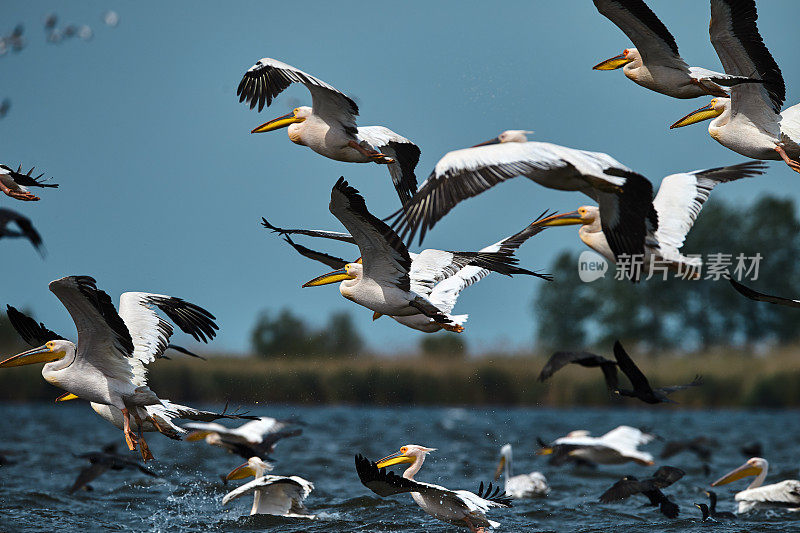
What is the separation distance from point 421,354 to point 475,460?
276 inches

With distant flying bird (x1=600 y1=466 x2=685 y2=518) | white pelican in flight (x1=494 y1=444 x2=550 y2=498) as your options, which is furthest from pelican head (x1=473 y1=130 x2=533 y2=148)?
white pelican in flight (x1=494 y1=444 x2=550 y2=498)

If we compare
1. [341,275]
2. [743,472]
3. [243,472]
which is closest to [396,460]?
[341,275]

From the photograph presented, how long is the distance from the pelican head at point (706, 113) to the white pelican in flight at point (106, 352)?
4227mm

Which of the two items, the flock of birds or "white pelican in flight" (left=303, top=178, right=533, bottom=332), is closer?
the flock of birds

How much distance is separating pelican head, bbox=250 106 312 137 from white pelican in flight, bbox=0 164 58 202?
1.94 meters

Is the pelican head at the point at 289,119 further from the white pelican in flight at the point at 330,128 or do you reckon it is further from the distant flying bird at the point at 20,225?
the distant flying bird at the point at 20,225

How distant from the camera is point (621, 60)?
7543mm

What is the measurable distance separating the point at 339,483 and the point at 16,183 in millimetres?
5291

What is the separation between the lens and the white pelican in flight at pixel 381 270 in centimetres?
661

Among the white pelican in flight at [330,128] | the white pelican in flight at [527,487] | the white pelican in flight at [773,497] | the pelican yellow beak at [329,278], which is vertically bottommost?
the white pelican in flight at [527,487]

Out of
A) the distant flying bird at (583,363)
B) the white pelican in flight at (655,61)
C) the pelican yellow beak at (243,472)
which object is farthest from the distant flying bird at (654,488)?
the white pelican in flight at (655,61)

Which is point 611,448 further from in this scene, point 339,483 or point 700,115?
point 700,115

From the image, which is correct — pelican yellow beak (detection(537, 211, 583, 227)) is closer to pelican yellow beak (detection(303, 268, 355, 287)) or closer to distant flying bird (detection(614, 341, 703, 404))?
distant flying bird (detection(614, 341, 703, 404))

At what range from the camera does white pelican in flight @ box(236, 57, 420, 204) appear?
7.46m
